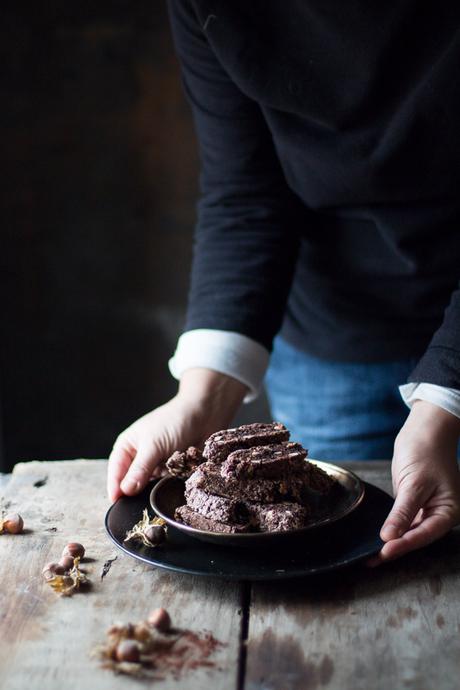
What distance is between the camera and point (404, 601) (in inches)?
38.7

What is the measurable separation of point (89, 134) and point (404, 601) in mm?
1975

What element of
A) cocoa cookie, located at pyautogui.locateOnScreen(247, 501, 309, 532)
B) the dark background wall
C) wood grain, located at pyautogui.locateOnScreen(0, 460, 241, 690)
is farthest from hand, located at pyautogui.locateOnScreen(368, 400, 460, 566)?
the dark background wall

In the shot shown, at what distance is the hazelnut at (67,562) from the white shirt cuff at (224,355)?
448 mm

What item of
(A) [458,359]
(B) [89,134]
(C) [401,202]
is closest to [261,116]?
(C) [401,202]

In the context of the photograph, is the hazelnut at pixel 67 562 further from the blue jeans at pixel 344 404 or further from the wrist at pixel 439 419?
the blue jeans at pixel 344 404

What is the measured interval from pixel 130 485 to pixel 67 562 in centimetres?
18

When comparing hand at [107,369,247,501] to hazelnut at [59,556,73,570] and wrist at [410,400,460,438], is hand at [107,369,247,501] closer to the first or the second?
hazelnut at [59,556,73,570]

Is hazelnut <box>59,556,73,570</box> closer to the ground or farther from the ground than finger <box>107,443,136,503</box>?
farther from the ground

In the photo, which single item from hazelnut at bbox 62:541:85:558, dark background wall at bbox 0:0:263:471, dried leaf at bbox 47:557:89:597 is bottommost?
dark background wall at bbox 0:0:263:471

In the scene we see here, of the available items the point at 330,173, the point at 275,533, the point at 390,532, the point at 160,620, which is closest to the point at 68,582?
the point at 160,620

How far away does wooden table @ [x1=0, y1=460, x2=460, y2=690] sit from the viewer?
84 cm

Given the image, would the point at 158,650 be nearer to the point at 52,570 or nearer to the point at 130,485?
the point at 52,570

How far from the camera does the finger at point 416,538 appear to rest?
102cm

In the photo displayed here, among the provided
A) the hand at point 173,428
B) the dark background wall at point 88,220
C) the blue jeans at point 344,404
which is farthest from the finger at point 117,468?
the dark background wall at point 88,220
